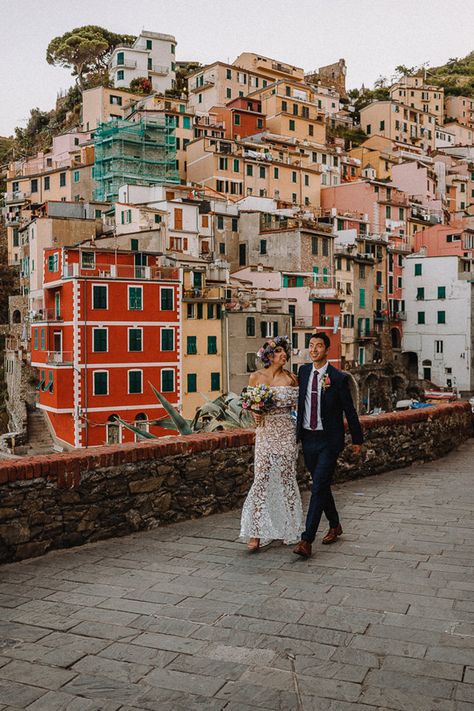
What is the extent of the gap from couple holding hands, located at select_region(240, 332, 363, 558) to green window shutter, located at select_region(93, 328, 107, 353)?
3546cm

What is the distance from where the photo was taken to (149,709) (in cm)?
330

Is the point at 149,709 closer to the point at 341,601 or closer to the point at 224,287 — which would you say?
the point at 341,601

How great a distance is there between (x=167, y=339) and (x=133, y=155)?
2975 centimetres

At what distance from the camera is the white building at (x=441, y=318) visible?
6025 cm

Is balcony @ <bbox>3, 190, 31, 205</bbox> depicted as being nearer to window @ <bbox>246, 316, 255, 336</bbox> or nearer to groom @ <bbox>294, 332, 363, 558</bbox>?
window @ <bbox>246, 316, 255, 336</bbox>

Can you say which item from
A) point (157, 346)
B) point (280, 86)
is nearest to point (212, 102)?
point (280, 86)

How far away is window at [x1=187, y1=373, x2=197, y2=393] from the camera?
1750 inches

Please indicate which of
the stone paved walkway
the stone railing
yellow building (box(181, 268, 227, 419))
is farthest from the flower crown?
yellow building (box(181, 268, 227, 419))

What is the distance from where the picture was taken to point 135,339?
4209 cm

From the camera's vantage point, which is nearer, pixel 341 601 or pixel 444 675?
pixel 444 675

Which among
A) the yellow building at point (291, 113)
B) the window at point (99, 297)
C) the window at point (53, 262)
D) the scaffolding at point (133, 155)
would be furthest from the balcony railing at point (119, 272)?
the yellow building at point (291, 113)

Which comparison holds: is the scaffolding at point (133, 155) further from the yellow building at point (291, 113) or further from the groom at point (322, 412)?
the groom at point (322, 412)

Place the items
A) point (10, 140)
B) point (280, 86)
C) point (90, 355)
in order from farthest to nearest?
point (10, 140) < point (280, 86) < point (90, 355)

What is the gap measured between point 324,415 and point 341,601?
176 centimetres
